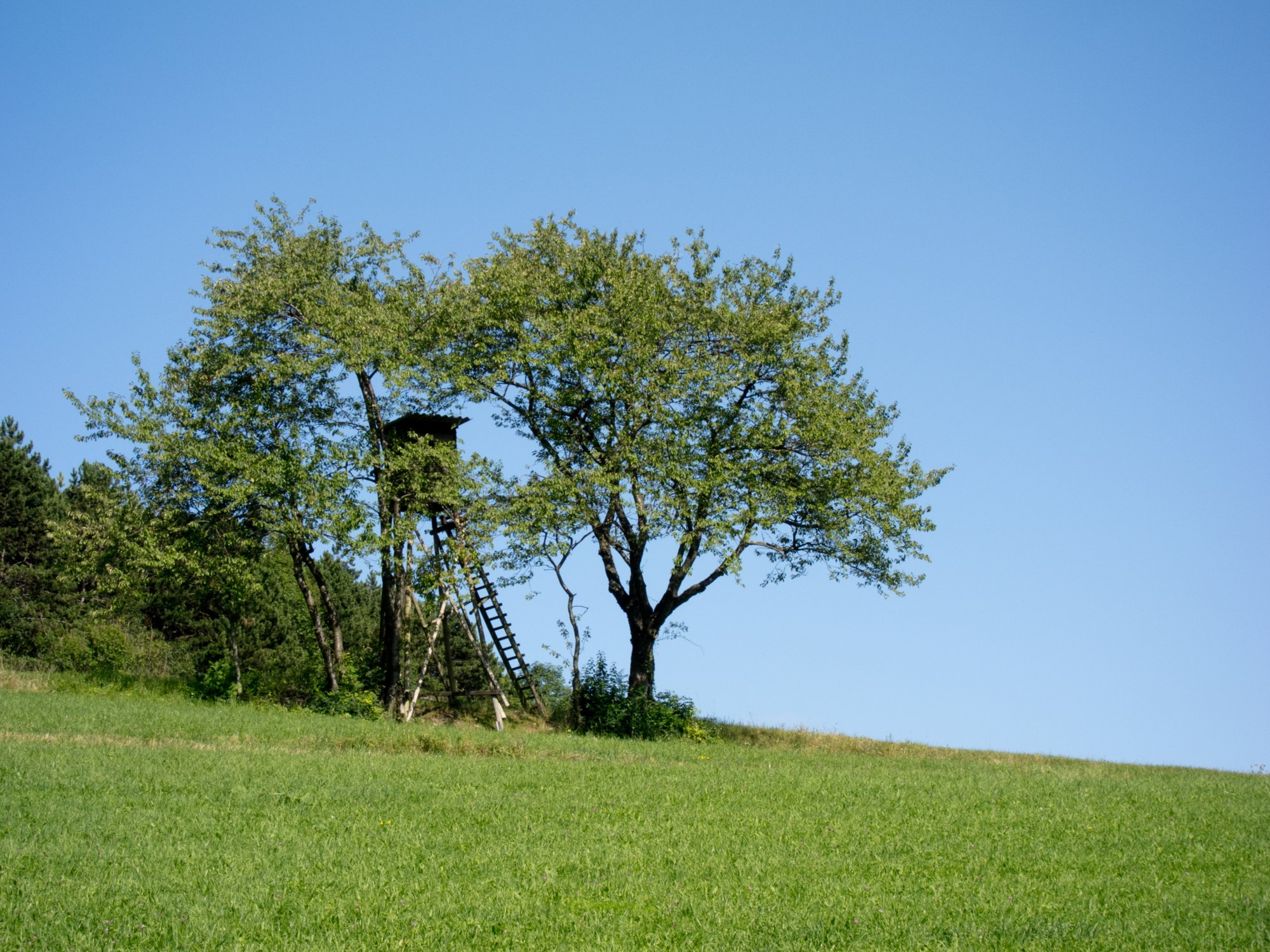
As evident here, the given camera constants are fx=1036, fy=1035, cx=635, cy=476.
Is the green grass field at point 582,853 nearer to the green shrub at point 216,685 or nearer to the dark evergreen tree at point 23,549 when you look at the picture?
the green shrub at point 216,685

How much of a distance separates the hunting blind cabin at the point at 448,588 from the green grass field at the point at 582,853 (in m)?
7.21

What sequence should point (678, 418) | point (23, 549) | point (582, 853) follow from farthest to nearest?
point (23, 549)
point (678, 418)
point (582, 853)

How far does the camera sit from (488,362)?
92.8 feet

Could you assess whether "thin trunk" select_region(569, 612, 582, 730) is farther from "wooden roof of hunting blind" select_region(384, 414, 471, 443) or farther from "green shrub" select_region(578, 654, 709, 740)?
"wooden roof of hunting blind" select_region(384, 414, 471, 443)

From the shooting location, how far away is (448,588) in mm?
27766

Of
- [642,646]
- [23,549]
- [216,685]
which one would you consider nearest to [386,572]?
[216,685]

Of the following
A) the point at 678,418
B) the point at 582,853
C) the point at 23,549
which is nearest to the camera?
the point at 582,853

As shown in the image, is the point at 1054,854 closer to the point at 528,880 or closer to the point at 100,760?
the point at 528,880

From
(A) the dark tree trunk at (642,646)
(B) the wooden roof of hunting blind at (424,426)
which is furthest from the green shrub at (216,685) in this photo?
(A) the dark tree trunk at (642,646)

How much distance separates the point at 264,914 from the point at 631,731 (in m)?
16.9

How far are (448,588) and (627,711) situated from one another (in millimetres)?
5806

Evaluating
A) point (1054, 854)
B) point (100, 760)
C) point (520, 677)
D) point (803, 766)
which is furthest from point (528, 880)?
point (520, 677)

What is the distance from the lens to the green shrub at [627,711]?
26.5 metres

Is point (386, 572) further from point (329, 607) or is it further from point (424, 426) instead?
point (424, 426)
